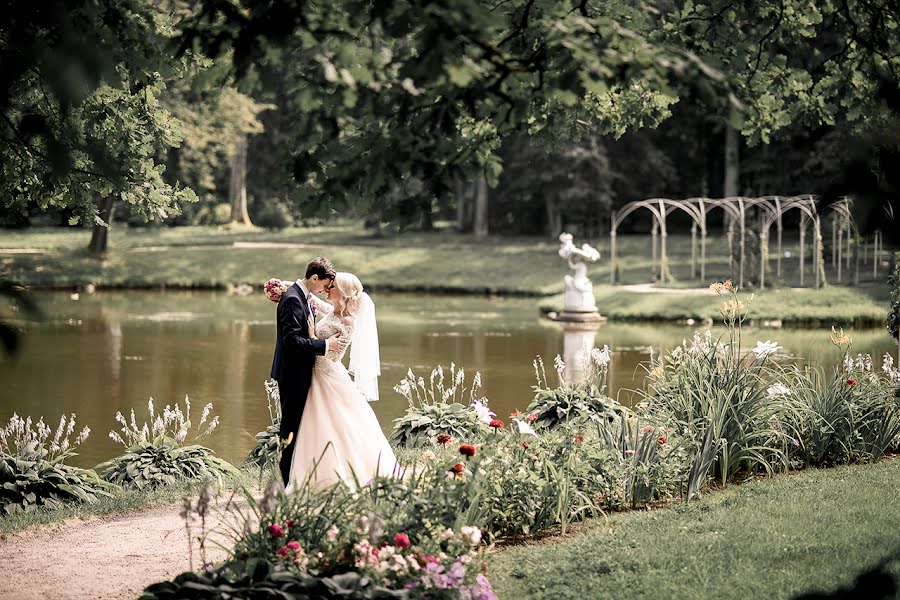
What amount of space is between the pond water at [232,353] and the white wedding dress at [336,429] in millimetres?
3243

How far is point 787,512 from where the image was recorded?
6.52 m

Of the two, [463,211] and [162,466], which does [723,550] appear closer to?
[162,466]

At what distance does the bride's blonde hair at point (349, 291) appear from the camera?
24.9ft

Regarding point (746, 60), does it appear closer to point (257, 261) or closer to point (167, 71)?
point (167, 71)

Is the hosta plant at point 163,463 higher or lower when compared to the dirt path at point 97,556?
higher

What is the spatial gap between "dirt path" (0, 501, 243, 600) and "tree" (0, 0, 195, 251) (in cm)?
210

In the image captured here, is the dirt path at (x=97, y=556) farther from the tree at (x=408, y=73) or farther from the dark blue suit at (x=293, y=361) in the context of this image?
the tree at (x=408, y=73)

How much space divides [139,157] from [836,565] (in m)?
5.91

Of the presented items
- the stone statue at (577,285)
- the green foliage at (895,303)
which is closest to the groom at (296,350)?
the green foliage at (895,303)

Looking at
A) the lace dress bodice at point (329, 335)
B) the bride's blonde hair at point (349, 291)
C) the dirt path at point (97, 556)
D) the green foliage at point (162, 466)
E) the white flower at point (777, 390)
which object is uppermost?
the bride's blonde hair at point (349, 291)

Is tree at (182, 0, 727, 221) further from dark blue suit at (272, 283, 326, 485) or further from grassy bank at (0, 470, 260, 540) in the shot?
grassy bank at (0, 470, 260, 540)

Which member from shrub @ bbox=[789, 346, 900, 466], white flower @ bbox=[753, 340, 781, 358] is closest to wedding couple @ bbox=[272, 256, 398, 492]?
white flower @ bbox=[753, 340, 781, 358]

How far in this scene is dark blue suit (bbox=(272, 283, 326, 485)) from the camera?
7270 millimetres

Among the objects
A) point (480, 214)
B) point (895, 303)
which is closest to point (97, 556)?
point (895, 303)
